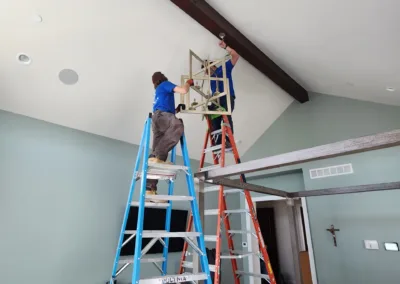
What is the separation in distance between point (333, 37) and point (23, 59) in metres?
3.13

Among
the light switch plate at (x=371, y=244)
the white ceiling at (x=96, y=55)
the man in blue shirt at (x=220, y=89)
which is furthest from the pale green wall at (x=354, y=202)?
the man in blue shirt at (x=220, y=89)

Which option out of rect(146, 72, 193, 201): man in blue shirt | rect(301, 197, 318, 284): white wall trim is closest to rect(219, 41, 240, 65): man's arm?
rect(146, 72, 193, 201): man in blue shirt

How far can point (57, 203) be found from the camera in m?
2.86

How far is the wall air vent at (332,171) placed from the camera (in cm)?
383

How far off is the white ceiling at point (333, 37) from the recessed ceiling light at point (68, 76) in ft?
5.56

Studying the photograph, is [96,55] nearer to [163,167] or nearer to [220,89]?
[220,89]

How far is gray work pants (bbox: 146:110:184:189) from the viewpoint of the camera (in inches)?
82.9

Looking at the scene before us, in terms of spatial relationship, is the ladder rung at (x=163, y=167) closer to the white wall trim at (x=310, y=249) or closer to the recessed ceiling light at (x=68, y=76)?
the recessed ceiling light at (x=68, y=76)

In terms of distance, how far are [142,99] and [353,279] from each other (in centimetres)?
387

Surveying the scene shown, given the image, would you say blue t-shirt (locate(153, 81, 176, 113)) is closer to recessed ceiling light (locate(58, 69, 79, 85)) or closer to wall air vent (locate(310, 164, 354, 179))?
recessed ceiling light (locate(58, 69, 79, 85))

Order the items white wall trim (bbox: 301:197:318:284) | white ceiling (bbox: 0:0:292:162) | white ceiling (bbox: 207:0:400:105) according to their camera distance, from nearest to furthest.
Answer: white ceiling (bbox: 207:0:400:105) → white ceiling (bbox: 0:0:292:162) → white wall trim (bbox: 301:197:318:284)

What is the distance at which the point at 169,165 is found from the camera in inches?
75.4

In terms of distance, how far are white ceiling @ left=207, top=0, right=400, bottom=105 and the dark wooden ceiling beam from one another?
7 cm

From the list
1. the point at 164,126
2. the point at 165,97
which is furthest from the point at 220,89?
the point at 164,126
